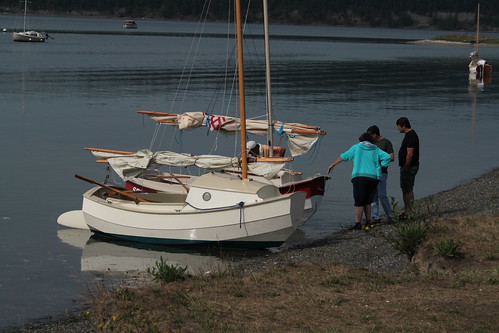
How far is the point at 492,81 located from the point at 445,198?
51.5 meters

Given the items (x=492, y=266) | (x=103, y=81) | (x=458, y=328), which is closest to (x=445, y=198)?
(x=492, y=266)

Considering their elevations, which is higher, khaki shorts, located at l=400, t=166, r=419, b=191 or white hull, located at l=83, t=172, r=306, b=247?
khaki shorts, located at l=400, t=166, r=419, b=191

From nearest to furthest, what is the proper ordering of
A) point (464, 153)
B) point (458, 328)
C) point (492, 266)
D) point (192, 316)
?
point (458, 328) → point (192, 316) → point (492, 266) → point (464, 153)

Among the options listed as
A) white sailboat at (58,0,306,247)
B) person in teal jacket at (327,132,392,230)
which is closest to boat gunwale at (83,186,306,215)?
white sailboat at (58,0,306,247)

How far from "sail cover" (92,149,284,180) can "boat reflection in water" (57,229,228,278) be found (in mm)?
1816

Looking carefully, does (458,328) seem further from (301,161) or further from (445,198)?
(301,161)

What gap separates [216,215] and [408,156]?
152 inches

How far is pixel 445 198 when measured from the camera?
2295 cm

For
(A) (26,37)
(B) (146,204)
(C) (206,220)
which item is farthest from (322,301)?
(A) (26,37)

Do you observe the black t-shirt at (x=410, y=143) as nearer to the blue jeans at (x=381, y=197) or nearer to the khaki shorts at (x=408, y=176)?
the khaki shorts at (x=408, y=176)

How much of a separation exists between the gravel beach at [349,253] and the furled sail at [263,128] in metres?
3.58

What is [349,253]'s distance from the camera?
16.4 m

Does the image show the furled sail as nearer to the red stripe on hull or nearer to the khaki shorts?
the red stripe on hull

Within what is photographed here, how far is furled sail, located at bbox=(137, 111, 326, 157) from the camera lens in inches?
893
